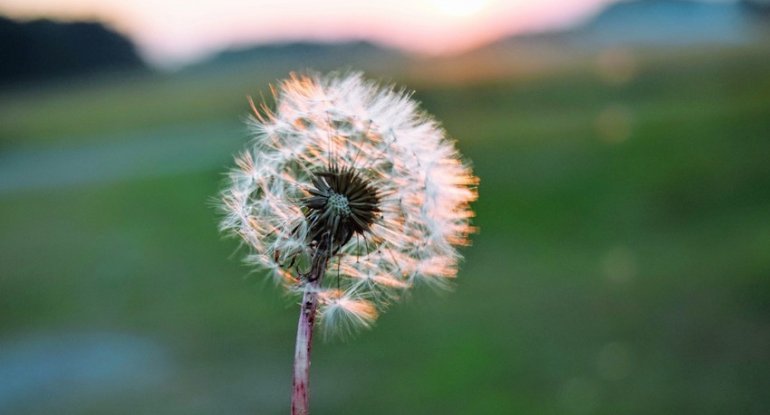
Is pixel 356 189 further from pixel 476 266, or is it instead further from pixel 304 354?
pixel 476 266

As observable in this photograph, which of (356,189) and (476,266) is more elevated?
(476,266)

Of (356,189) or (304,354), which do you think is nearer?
(304,354)

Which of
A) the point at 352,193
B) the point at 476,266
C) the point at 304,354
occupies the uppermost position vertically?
the point at 476,266

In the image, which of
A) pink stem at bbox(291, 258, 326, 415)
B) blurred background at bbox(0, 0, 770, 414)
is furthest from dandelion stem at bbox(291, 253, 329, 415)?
blurred background at bbox(0, 0, 770, 414)

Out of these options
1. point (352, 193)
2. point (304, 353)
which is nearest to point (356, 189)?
point (352, 193)

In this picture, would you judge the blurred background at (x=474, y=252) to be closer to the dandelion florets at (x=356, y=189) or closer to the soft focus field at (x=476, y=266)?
the soft focus field at (x=476, y=266)

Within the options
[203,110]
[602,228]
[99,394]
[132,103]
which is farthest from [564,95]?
[99,394]

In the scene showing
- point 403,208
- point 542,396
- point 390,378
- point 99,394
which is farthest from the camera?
point 99,394

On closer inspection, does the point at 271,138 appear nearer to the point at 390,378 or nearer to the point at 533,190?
the point at 390,378
